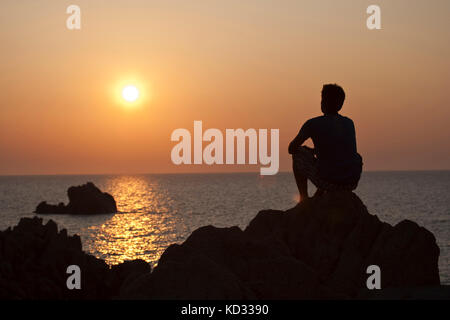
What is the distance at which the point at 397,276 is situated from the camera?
1034cm

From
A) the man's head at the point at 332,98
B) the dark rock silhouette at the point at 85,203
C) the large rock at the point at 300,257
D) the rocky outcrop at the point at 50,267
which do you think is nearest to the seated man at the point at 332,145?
the man's head at the point at 332,98

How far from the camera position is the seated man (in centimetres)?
1077

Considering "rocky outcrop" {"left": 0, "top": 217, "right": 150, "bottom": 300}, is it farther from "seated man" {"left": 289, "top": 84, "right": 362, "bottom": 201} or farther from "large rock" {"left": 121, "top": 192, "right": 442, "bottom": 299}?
"seated man" {"left": 289, "top": 84, "right": 362, "bottom": 201}

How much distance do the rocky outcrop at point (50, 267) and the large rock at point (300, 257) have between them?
1368 cm

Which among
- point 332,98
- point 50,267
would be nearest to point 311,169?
point 332,98

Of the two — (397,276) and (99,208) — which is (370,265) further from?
(99,208)

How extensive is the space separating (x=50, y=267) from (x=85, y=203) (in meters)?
91.4

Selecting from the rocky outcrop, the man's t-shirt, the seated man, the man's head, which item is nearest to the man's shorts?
the seated man

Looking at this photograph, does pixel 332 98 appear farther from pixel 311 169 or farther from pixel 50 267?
pixel 50 267

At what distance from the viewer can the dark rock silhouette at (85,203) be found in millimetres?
112688

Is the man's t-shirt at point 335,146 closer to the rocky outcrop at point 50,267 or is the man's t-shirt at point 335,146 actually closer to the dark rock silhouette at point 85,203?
the rocky outcrop at point 50,267

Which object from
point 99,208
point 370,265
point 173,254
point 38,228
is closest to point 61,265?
point 38,228

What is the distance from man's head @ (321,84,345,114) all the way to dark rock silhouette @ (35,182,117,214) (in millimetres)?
107181
